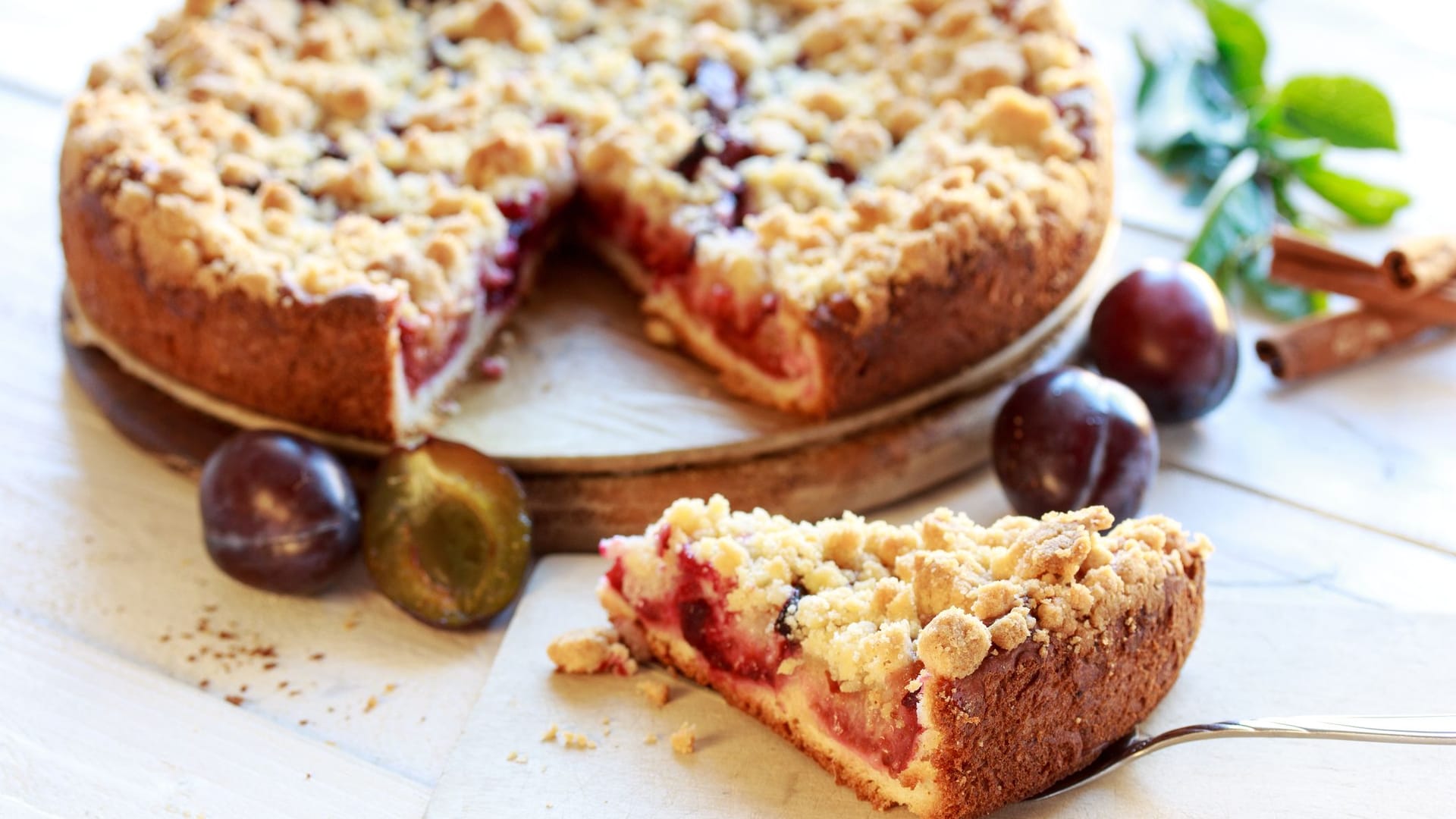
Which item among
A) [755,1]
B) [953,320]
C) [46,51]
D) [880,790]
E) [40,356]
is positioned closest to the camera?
[880,790]

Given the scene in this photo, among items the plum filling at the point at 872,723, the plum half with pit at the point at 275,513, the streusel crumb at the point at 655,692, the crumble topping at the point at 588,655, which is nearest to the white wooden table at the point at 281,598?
the plum half with pit at the point at 275,513

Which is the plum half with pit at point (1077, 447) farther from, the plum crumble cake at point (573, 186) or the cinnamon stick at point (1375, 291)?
the cinnamon stick at point (1375, 291)

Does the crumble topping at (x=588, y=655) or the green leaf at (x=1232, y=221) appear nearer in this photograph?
the crumble topping at (x=588, y=655)

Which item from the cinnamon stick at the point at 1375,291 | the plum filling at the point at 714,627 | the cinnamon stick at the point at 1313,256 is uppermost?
the plum filling at the point at 714,627

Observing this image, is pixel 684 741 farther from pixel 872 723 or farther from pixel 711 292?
pixel 711 292

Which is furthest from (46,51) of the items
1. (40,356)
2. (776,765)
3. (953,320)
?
(776,765)

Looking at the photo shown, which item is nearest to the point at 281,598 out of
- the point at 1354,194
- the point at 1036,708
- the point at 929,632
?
the point at 929,632

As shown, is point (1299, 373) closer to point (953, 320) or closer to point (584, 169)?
point (953, 320)
